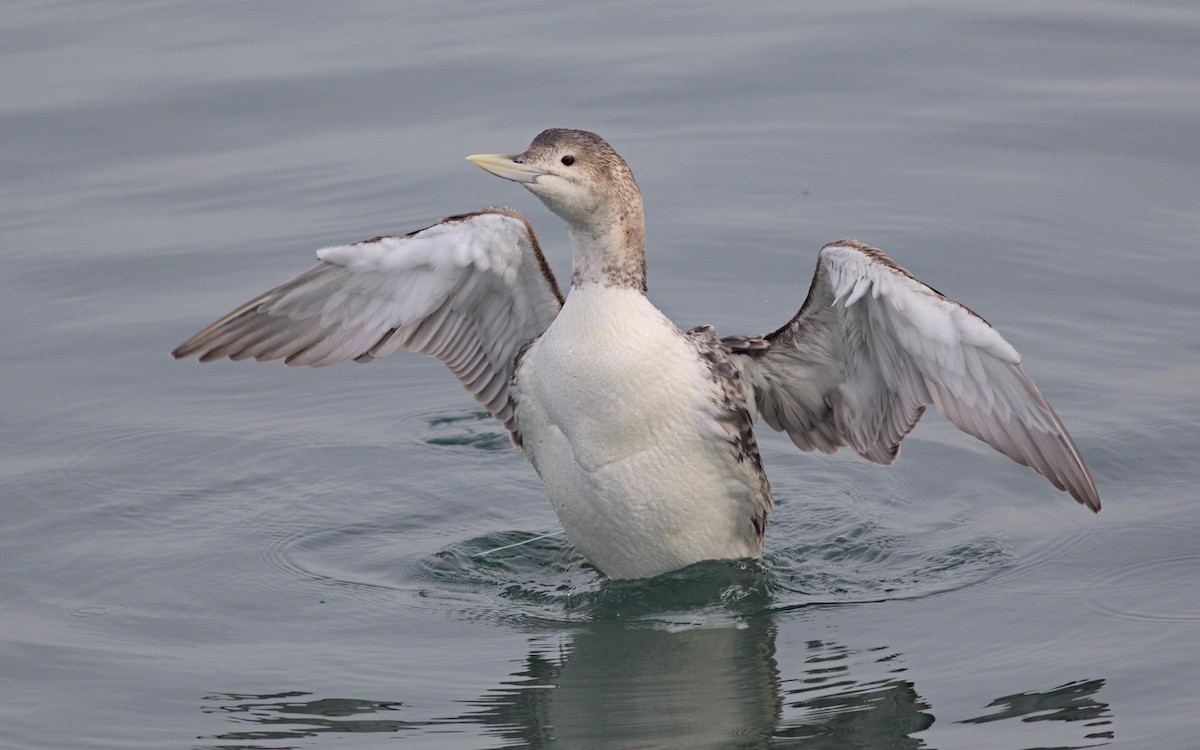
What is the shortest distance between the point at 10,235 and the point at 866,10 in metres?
6.97

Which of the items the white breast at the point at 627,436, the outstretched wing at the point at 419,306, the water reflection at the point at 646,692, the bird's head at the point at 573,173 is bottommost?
the water reflection at the point at 646,692

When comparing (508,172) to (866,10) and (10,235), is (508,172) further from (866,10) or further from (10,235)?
(866,10)

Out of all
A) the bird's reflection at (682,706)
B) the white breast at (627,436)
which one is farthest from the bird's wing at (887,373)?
the bird's reflection at (682,706)

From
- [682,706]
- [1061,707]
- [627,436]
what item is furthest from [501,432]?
[1061,707]

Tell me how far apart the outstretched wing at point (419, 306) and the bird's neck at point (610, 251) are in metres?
0.43

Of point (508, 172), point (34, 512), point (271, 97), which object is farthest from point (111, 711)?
point (271, 97)

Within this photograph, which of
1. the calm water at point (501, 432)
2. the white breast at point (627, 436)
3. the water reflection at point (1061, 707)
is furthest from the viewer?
the white breast at point (627, 436)

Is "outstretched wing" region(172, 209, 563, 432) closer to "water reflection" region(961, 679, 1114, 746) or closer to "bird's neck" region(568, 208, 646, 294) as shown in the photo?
"bird's neck" region(568, 208, 646, 294)

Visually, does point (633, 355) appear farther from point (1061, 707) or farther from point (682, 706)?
point (1061, 707)

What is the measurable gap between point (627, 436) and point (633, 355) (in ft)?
1.17

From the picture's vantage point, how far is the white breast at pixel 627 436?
7262 mm

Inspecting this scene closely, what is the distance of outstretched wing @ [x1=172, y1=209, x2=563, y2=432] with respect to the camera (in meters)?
7.62

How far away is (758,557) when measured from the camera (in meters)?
8.02

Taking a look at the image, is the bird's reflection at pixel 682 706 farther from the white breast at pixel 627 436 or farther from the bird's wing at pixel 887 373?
the bird's wing at pixel 887 373
